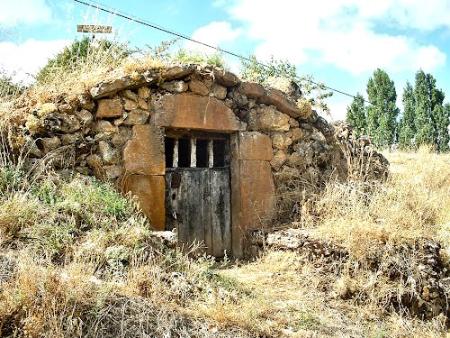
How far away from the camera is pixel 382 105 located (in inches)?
597

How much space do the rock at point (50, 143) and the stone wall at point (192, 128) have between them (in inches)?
0.4

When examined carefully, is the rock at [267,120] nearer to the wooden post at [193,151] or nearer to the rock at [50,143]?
the wooden post at [193,151]

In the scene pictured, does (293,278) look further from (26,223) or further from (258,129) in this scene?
(26,223)

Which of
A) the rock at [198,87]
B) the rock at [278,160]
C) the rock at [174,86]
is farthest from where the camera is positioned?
the rock at [278,160]

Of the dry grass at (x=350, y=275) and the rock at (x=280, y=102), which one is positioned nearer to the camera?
the dry grass at (x=350, y=275)

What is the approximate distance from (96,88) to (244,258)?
2.81 meters

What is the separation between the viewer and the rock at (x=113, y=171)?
505cm

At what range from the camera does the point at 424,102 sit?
1501cm

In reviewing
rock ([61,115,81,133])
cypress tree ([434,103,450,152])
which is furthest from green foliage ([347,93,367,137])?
rock ([61,115,81,133])

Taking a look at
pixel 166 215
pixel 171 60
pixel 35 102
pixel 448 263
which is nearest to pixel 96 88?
pixel 35 102

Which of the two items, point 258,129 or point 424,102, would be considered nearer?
point 258,129

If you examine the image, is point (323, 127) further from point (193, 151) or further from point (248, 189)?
point (193, 151)

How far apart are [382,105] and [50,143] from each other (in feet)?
41.8

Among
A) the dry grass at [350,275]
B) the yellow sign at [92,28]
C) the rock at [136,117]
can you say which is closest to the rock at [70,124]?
the rock at [136,117]
